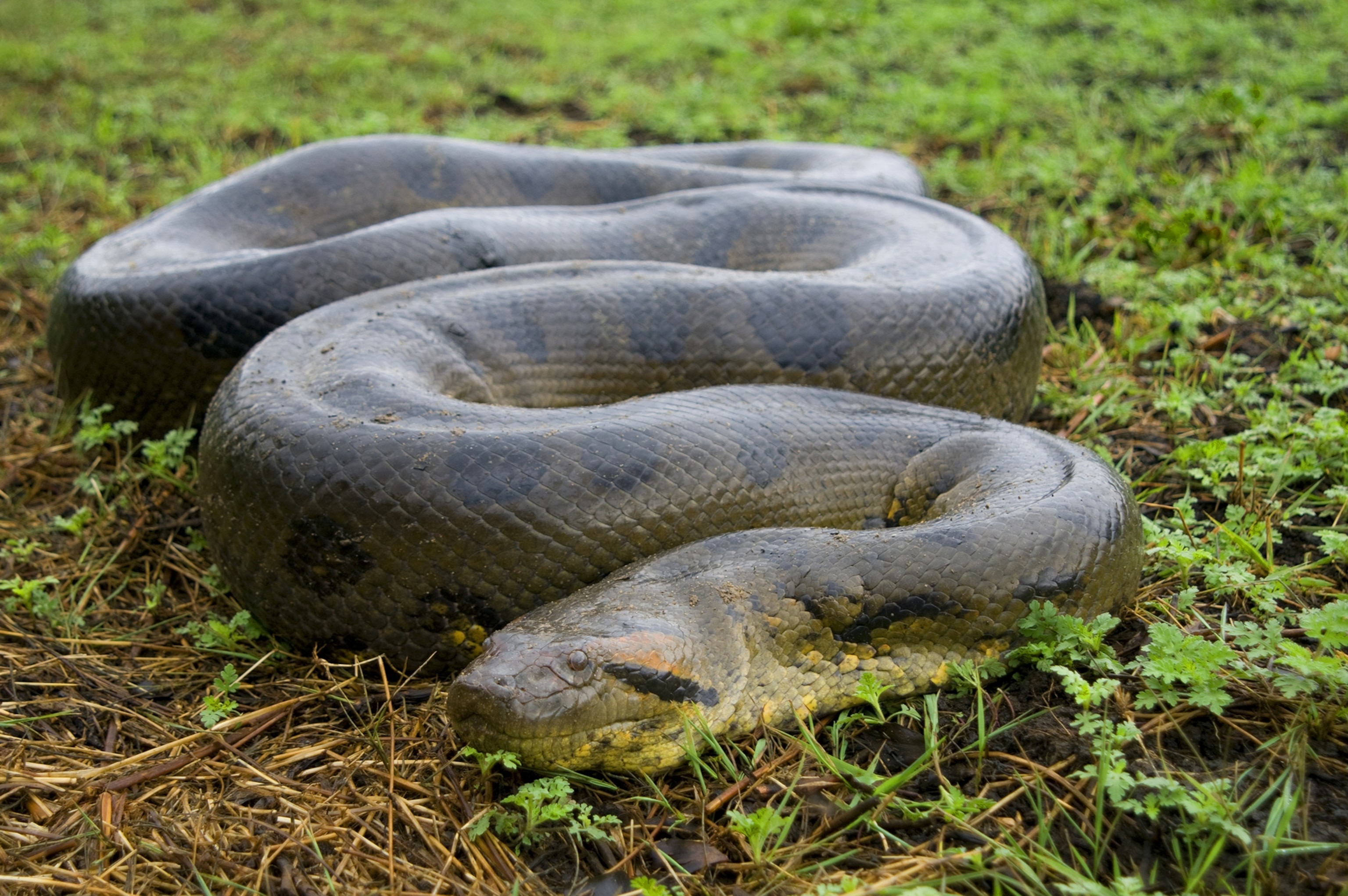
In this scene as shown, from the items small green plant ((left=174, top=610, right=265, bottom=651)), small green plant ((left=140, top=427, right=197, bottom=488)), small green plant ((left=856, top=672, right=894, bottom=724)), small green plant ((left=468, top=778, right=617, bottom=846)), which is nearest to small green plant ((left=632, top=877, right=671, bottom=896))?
small green plant ((left=468, top=778, right=617, bottom=846))

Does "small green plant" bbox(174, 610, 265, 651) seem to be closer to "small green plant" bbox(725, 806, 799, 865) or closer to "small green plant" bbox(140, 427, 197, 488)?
"small green plant" bbox(140, 427, 197, 488)

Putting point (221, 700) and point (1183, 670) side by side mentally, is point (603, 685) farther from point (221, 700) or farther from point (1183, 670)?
point (1183, 670)

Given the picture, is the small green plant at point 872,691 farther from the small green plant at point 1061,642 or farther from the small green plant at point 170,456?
the small green plant at point 170,456

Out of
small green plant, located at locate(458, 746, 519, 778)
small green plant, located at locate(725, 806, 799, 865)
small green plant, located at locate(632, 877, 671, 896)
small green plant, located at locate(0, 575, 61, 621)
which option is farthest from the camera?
small green plant, located at locate(0, 575, 61, 621)

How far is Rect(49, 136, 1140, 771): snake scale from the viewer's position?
2.99m

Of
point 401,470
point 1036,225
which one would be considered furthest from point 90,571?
point 1036,225

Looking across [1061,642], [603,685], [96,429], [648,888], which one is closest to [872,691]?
[1061,642]

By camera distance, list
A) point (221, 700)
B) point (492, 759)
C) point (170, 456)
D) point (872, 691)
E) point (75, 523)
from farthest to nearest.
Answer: point (170, 456), point (75, 523), point (221, 700), point (872, 691), point (492, 759)

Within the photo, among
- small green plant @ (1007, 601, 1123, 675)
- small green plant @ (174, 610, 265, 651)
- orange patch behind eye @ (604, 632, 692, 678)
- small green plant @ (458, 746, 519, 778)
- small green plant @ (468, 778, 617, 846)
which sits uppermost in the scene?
orange patch behind eye @ (604, 632, 692, 678)

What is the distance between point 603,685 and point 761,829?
52 centimetres

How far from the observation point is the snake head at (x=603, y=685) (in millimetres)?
2641

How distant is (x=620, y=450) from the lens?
3.27 metres

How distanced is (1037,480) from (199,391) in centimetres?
328

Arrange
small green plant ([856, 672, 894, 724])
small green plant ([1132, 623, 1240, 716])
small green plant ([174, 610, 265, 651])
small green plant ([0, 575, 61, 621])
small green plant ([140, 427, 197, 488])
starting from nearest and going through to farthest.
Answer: small green plant ([1132, 623, 1240, 716]) < small green plant ([856, 672, 894, 724]) < small green plant ([174, 610, 265, 651]) < small green plant ([0, 575, 61, 621]) < small green plant ([140, 427, 197, 488])
